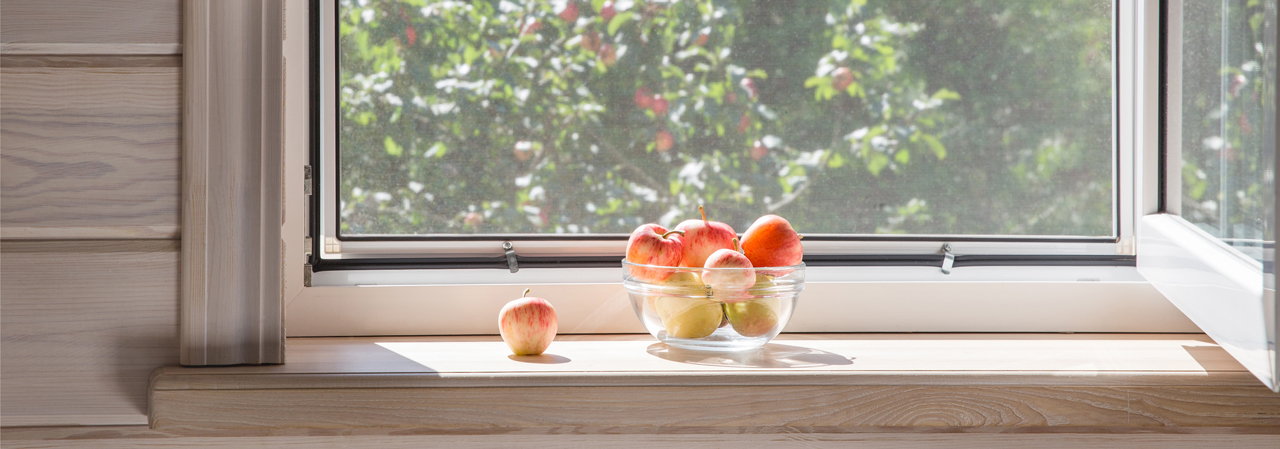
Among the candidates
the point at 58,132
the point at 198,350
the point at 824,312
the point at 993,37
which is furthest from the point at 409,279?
the point at 993,37

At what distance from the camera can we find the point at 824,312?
108 cm

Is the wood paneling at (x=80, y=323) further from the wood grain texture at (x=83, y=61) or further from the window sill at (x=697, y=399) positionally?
the wood grain texture at (x=83, y=61)

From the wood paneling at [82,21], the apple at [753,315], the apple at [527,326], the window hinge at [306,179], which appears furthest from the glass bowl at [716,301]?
the wood paneling at [82,21]

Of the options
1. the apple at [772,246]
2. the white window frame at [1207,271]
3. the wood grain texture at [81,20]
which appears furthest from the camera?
the apple at [772,246]

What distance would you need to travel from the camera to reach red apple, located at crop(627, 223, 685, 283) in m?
0.91

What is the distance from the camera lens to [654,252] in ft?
2.99

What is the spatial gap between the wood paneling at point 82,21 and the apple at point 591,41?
0.49m

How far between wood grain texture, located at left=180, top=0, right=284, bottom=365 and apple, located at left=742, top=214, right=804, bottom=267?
0.54 meters

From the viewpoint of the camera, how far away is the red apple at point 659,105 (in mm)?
1098

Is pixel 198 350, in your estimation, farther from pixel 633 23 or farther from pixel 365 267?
pixel 633 23

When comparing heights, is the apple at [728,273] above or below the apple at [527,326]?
above

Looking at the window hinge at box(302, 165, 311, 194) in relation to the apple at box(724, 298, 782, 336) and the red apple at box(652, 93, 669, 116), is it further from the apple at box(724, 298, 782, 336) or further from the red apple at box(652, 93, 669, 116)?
the apple at box(724, 298, 782, 336)

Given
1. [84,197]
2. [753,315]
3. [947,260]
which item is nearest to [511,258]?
[753,315]

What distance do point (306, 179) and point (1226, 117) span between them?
→ 105cm
